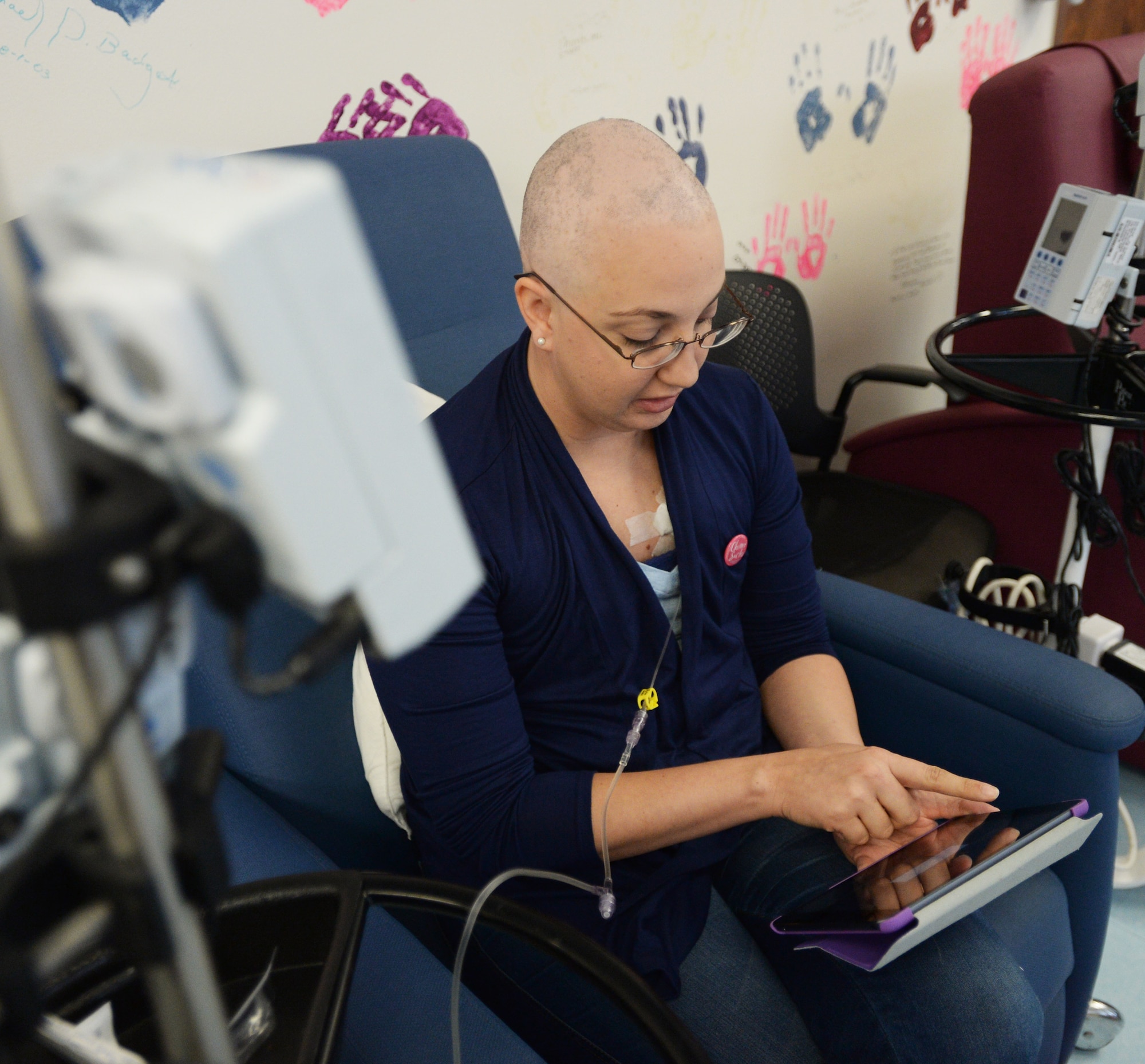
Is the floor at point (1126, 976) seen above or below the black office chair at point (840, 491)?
below

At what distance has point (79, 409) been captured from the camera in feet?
0.97

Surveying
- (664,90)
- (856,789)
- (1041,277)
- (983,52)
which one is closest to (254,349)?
(856,789)

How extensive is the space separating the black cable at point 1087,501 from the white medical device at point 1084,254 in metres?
0.19

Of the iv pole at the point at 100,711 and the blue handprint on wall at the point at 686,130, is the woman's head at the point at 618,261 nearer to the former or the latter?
the iv pole at the point at 100,711

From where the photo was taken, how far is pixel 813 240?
2.20 meters

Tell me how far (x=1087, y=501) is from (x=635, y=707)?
2.82ft

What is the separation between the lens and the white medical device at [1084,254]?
1.30m

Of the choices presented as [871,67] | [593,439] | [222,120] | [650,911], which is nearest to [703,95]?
[871,67]

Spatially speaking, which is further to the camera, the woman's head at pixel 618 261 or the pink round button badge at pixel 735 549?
the pink round button badge at pixel 735 549
